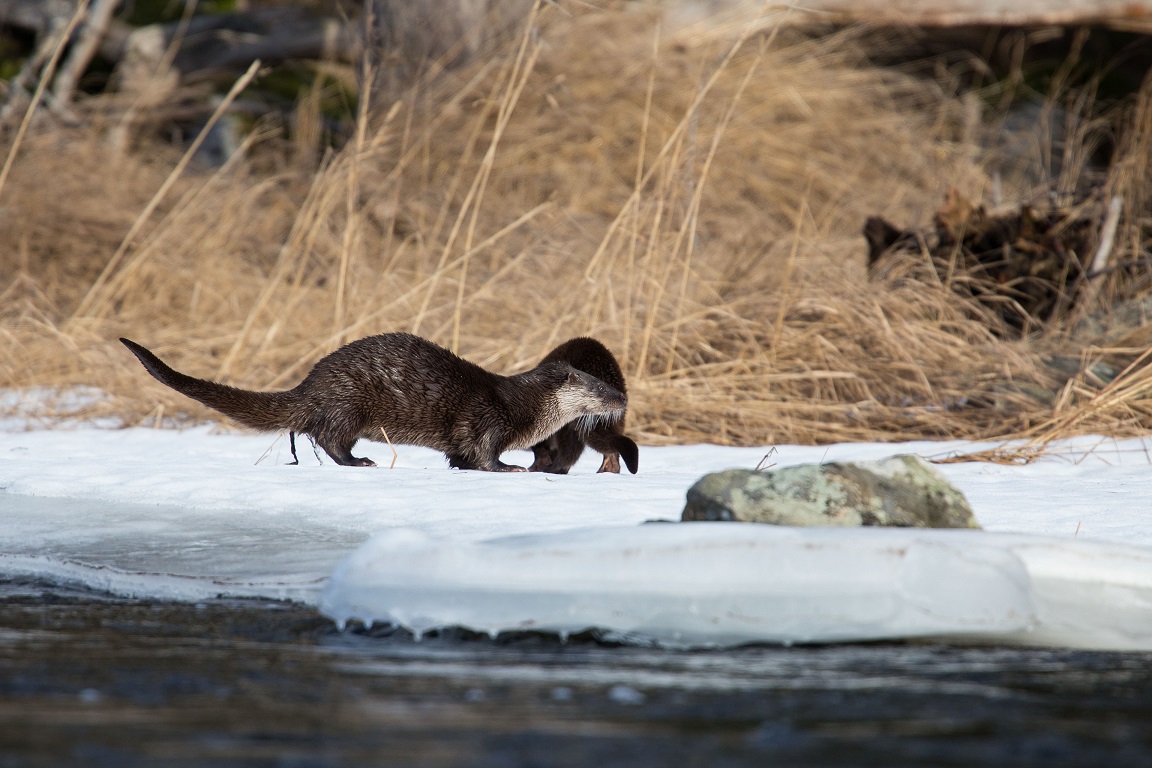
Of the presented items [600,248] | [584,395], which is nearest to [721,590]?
[584,395]

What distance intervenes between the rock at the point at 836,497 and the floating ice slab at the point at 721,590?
364 mm

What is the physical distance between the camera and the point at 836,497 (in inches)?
107

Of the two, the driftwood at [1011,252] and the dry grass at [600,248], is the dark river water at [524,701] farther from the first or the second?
the driftwood at [1011,252]

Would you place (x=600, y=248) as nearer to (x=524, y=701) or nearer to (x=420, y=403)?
(x=420, y=403)

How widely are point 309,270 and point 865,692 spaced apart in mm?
6036

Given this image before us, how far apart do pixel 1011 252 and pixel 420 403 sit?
337cm

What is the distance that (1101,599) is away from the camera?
A: 238cm

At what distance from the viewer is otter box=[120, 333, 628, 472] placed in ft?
13.4

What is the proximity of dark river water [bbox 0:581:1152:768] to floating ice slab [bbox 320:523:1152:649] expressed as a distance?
0.05 metres

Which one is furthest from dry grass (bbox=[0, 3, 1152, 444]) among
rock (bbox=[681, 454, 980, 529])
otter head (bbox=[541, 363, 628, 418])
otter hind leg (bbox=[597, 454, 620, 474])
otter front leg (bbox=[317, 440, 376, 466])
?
rock (bbox=[681, 454, 980, 529])

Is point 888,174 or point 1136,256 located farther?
point 888,174

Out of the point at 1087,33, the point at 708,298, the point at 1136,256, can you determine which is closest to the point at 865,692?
the point at 708,298

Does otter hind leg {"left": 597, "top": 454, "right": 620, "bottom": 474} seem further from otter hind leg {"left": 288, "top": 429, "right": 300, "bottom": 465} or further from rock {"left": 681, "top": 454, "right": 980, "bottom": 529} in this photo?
rock {"left": 681, "top": 454, "right": 980, "bottom": 529}

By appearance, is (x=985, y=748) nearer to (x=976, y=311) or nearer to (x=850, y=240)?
(x=976, y=311)
